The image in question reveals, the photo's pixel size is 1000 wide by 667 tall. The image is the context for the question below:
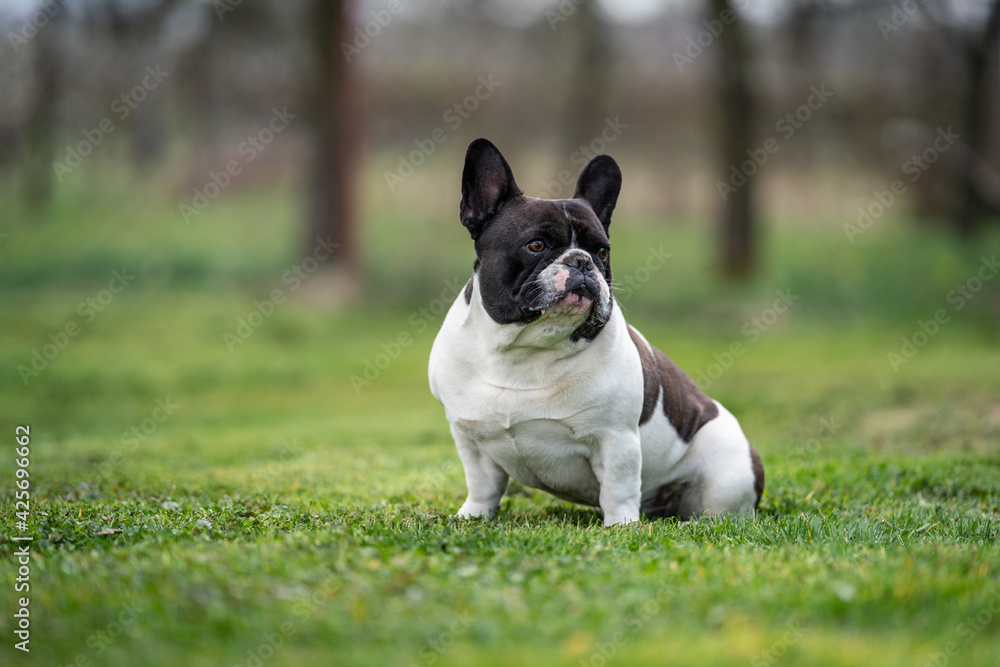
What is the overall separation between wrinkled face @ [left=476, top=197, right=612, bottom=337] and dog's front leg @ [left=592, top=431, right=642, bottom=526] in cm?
56

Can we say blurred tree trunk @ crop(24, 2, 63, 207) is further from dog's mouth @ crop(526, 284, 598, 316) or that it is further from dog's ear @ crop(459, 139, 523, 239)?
dog's mouth @ crop(526, 284, 598, 316)

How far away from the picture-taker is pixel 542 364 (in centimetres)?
469

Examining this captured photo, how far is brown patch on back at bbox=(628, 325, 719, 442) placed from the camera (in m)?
4.99

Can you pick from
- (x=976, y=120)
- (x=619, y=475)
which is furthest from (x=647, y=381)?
(x=976, y=120)

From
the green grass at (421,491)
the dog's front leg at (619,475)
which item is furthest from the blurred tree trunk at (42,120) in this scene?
the dog's front leg at (619,475)

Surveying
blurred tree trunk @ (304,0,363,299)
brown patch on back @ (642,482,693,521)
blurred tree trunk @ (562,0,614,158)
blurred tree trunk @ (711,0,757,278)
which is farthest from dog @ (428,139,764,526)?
blurred tree trunk @ (562,0,614,158)

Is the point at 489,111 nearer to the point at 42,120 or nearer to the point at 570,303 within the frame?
the point at 42,120

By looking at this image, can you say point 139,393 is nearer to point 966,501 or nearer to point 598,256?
point 598,256

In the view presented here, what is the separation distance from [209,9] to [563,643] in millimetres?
19694

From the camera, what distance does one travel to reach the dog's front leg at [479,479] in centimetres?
498

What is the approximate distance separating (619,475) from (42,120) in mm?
17166

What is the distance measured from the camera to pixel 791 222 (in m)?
21.2

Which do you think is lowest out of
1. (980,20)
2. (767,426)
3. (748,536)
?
(767,426)

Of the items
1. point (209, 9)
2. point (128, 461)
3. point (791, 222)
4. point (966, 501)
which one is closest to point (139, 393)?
point (128, 461)
